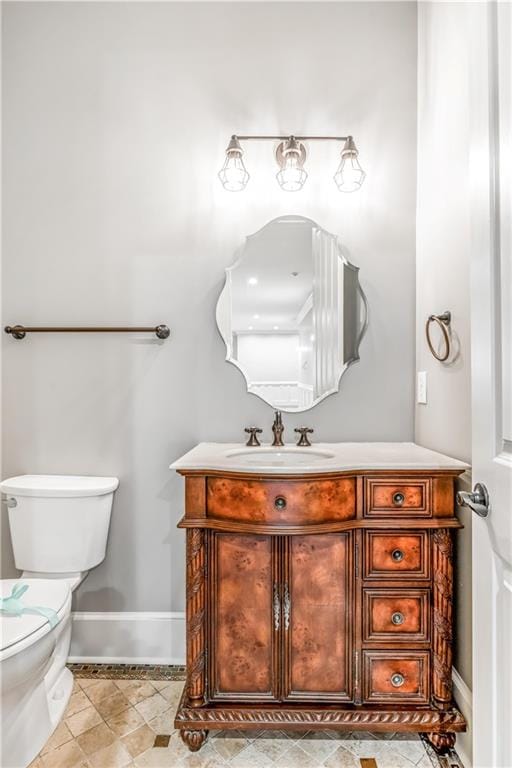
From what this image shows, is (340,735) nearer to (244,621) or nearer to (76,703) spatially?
(244,621)

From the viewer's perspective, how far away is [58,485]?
1730mm

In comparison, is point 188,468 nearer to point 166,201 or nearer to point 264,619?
point 264,619

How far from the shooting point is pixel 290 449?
1727mm

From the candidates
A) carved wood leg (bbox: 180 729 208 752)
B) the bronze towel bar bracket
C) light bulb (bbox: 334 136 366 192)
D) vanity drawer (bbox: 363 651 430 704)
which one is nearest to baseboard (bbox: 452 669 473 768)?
vanity drawer (bbox: 363 651 430 704)

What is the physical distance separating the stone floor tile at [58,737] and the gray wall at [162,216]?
45 centimetres

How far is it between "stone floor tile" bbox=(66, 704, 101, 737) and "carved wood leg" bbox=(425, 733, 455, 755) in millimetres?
1139

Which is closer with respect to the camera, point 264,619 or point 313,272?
point 264,619

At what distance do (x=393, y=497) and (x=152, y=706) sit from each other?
1.19 metres

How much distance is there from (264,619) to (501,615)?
754 millimetres

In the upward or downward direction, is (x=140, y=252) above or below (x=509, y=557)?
above

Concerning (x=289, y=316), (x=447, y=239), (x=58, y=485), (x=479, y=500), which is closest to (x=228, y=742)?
(x=58, y=485)

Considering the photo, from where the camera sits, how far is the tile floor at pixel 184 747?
136 centimetres

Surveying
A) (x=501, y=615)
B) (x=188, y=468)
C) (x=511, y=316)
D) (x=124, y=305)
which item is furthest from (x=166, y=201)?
(x=501, y=615)

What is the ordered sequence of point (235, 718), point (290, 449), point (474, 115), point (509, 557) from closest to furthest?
1. point (509, 557)
2. point (474, 115)
3. point (235, 718)
4. point (290, 449)
